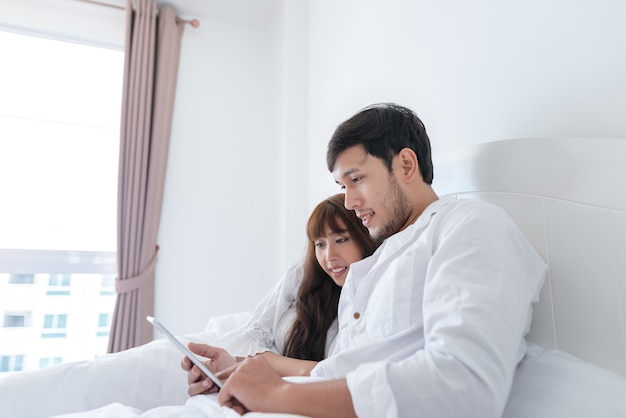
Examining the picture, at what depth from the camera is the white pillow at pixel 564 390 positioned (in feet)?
2.04

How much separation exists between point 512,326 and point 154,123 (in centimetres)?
247

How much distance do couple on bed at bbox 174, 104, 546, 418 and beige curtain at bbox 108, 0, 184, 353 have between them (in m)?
1.44

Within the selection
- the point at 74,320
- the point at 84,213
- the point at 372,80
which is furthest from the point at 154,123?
the point at 372,80

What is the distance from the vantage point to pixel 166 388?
1127 millimetres

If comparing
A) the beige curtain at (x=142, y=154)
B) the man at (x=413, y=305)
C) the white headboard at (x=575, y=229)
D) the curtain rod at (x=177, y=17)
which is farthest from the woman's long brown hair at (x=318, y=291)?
the curtain rod at (x=177, y=17)

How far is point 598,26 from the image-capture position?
35.2 inches

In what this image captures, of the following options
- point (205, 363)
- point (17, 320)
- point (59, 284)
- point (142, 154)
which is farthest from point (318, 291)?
point (17, 320)

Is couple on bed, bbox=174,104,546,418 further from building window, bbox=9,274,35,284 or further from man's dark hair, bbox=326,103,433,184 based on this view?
building window, bbox=9,274,35,284

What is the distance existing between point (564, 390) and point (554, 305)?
24 cm

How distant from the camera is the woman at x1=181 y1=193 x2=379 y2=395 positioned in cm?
131

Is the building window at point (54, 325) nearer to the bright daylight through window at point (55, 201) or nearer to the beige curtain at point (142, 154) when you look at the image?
the bright daylight through window at point (55, 201)

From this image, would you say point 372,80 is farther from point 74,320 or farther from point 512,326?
point 74,320

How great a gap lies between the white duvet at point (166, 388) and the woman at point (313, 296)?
0.36ft

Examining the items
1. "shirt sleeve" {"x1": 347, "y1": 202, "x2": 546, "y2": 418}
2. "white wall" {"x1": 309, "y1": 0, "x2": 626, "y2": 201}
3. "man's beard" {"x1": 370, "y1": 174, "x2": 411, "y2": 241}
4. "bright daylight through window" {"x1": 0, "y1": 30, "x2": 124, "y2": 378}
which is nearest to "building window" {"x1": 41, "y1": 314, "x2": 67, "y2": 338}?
"bright daylight through window" {"x1": 0, "y1": 30, "x2": 124, "y2": 378}
